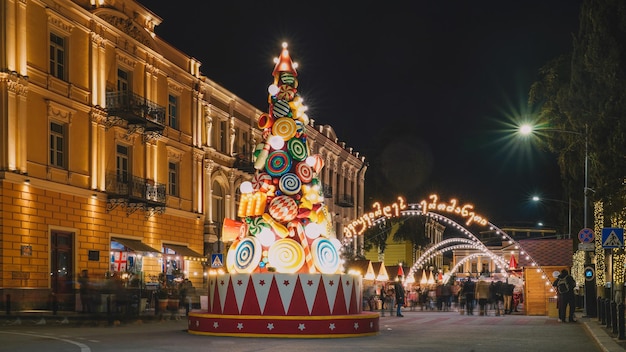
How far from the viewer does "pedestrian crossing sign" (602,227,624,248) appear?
2019cm

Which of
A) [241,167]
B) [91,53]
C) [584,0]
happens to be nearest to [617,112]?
[584,0]

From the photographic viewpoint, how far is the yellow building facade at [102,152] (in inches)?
1135

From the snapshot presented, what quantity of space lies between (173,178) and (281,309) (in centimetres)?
2323

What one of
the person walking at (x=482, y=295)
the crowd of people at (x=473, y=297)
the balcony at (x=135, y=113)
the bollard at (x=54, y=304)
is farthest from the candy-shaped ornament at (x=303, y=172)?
the person walking at (x=482, y=295)

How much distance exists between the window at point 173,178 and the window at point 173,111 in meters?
1.79

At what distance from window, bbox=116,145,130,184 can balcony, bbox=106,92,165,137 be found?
0.85 m

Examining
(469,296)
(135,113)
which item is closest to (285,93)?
(135,113)

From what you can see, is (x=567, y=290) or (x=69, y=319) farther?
(x=567, y=290)

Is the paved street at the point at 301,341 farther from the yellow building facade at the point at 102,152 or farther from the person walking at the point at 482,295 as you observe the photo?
the person walking at the point at 482,295

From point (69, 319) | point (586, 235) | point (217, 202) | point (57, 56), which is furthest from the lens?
point (217, 202)

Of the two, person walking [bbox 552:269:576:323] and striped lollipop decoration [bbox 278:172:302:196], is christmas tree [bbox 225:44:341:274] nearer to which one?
striped lollipop decoration [bbox 278:172:302:196]

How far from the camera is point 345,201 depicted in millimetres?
64250

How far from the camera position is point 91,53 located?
109 feet

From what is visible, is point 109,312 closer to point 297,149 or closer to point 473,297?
point 297,149
